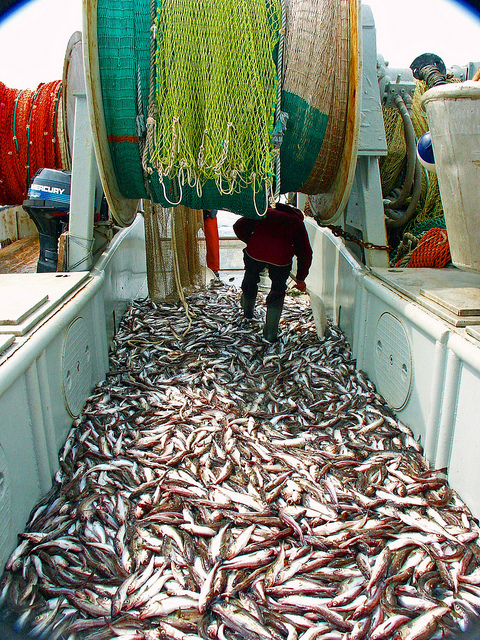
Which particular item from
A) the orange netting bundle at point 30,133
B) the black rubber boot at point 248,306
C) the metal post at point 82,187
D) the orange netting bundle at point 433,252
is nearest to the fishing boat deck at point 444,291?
the orange netting bundle at point 433,252

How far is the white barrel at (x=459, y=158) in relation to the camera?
8.94 ft

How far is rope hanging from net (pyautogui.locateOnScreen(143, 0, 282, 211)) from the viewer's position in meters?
3.56

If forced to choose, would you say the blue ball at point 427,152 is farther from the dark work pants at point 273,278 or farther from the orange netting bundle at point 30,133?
the orange netting bundle at point 30,133

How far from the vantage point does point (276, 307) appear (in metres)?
5.66

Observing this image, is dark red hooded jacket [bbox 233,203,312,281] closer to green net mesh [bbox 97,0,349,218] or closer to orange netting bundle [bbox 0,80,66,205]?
green net mesh [bbox 97,0,349,218]

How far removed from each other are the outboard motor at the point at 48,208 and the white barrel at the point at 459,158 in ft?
11.0

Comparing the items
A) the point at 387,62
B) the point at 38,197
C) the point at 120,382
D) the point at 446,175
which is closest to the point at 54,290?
the point at 120,382

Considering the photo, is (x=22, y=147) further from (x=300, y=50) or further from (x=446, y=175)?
(x=446, y=175)

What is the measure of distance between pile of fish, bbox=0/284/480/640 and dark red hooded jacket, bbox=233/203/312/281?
5.89 ft

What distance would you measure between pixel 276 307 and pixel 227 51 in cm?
275

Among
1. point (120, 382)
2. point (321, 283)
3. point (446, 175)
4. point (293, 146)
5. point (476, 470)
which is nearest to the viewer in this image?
point (476, 470)

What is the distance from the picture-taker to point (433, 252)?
459 centimetres

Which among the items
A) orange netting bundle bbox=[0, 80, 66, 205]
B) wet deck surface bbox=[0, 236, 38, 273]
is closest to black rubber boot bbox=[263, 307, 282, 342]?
wet deck surface bbox=[0, 236, 38, 273]

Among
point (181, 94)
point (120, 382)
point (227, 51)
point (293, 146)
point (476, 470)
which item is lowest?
point (120, 382)
